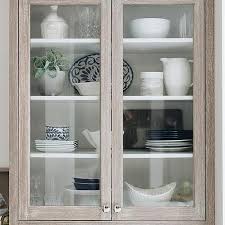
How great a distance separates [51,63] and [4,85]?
1.50ft

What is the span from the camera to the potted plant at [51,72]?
2.07 meters

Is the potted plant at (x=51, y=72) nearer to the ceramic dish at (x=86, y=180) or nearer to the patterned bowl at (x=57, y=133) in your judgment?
the patterned bowl at (x=57, y=133)

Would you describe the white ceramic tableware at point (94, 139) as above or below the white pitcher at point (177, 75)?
below

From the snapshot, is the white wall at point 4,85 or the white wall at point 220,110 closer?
the white wall at point 220,110

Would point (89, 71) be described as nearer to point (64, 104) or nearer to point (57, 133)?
point (64, 104)

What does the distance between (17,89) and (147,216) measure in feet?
2.35

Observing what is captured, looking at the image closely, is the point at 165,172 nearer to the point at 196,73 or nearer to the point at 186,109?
the point at 186,109

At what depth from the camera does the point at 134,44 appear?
6.75ft

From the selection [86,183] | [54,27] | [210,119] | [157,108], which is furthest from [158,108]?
[54,27]

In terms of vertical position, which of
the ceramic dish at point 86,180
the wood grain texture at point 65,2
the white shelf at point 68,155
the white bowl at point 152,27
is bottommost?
the ceramic dish at point 86,180

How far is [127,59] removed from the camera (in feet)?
6.73

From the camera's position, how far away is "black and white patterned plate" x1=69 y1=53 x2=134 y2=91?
2.06 meters

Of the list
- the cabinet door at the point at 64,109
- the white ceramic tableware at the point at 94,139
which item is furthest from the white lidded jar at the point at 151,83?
the white ceramic tableware at the point at 94,139

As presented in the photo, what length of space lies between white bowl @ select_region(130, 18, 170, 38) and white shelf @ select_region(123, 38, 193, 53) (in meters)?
0.02
